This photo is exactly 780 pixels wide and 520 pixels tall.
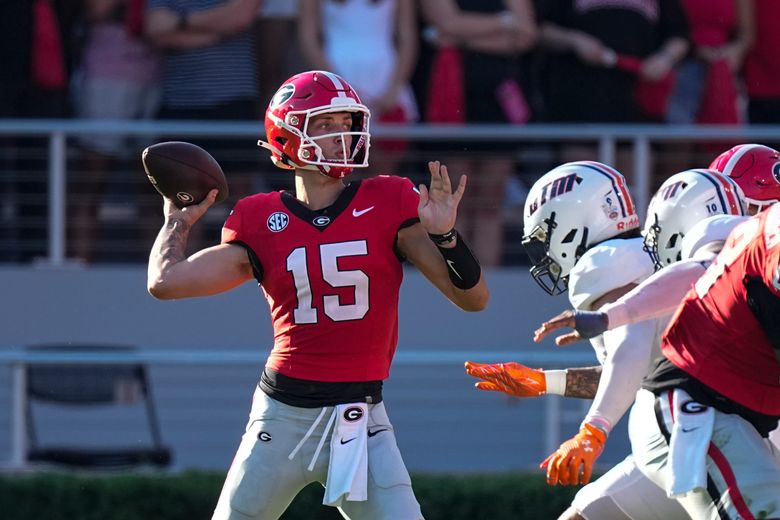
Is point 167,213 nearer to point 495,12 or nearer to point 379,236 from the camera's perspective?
point 379,236

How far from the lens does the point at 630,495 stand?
189 inches

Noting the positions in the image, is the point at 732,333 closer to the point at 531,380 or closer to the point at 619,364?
the point at 619,364

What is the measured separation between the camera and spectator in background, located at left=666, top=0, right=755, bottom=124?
822 cm

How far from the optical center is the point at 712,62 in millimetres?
8203

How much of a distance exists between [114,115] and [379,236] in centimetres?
365

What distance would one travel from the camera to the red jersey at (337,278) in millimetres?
4871

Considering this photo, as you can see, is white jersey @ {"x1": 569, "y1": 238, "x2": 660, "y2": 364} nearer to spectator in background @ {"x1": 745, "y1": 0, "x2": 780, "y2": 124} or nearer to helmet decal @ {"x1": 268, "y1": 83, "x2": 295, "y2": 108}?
helmet decal @ {"x1": 268, "y1": 83, "x2": 295, "y2": 108}

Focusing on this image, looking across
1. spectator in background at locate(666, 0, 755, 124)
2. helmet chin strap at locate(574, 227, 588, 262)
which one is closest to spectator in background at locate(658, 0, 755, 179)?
spectator in background at locate(666, 0, 755, 124)

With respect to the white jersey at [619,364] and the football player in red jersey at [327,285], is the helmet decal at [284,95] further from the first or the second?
the white jersey at [619,364]

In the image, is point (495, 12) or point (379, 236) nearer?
point (379, 236)

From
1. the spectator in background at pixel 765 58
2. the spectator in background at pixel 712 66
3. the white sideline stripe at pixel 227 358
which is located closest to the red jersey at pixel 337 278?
the white sideline stripe at pixel 227 358

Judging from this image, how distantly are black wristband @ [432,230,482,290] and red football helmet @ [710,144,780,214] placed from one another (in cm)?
117

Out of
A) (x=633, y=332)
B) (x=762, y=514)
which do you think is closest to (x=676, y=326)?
(x=633, y=332)

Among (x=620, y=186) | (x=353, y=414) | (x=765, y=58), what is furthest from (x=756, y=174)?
(x=765, y=58)
